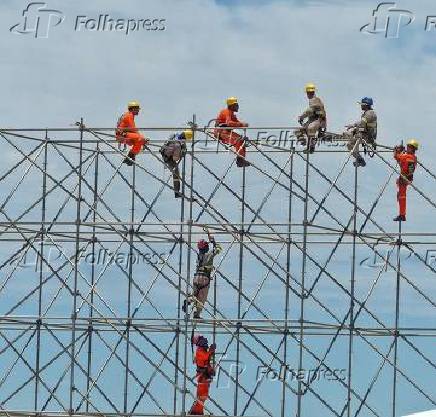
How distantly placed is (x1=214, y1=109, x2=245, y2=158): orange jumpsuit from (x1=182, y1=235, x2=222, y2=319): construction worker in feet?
8.35

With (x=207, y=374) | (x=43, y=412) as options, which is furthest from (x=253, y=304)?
(x=43, y=412)

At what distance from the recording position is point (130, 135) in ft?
145

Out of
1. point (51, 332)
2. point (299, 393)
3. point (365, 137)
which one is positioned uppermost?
point (365, 137)

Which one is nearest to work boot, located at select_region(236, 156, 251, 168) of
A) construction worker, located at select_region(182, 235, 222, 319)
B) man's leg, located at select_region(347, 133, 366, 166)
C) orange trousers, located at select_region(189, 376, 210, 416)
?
construction worker, located at select_region(182, 235, 222, 319)

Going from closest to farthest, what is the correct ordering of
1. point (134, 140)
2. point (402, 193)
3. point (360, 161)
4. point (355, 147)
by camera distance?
point (355, 147) < point (134, 140) < point (360, 161) < point (402, 193)

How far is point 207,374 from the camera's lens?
44.1 m

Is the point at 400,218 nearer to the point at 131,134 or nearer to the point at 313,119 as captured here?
the point at 313,119

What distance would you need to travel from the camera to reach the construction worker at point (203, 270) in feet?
147

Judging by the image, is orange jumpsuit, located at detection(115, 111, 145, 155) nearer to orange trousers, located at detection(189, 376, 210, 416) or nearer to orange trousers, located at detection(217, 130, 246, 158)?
orange trousers, located at detection(217, 130, 246, 158)

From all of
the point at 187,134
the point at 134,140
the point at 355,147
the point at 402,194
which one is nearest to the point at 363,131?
the point at 355,147

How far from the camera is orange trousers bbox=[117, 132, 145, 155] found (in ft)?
144

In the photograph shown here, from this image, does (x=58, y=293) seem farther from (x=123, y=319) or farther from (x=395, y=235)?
(x=395, y=235)

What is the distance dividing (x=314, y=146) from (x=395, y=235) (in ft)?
10.3

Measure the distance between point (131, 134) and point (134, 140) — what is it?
0.18 m
